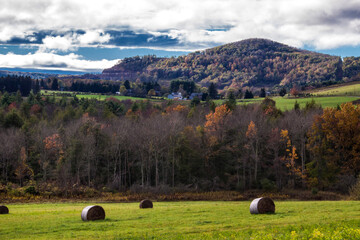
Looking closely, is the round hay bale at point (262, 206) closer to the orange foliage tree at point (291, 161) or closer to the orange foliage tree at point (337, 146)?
the orange foliage tree at point (291, 161)

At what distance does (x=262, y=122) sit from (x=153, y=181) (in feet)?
92.4

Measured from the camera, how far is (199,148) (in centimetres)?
8056

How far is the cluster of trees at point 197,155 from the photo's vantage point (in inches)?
2874

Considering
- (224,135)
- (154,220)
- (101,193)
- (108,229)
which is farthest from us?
(224,135)

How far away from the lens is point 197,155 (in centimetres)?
7912

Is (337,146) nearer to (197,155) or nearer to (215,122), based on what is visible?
(215,122)

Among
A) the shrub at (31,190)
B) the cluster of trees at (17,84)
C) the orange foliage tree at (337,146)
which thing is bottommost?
the shrub at (31,190)

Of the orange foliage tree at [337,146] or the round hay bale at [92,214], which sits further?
the orange foliage tree at [337,146]

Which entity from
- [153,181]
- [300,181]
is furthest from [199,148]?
[300,181]

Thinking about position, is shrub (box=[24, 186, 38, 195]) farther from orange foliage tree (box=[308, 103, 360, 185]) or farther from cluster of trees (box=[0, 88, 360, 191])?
orange foliage tree (box=[308, 103, 360, 185])

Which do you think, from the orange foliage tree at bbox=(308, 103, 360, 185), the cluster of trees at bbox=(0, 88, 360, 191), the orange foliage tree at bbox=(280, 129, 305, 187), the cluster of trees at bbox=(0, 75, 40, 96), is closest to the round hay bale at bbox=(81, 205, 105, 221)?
the cluster of trees at bbox=(0, 88, 360, 191)

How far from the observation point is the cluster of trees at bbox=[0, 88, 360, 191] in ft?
240

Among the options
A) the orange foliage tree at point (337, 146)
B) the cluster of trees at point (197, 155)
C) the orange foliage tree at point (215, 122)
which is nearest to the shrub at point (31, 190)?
the cluster of trees at point (197, 155)

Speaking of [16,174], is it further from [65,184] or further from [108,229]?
[108,229]
